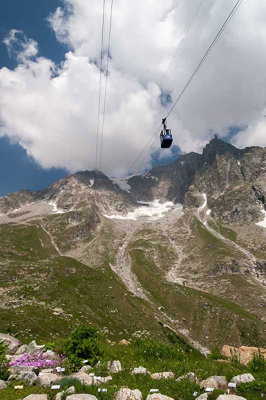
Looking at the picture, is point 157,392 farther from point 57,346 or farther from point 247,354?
→ point 247,354

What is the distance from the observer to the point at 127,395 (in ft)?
28.4

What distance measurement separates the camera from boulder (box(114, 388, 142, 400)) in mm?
8547

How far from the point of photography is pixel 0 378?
1095 centimetres

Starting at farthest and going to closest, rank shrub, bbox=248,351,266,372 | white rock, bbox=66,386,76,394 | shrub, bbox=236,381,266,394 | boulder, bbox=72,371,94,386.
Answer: shrub, bbox=248,351,266,372
boulder, bbox=72,371,94,386
white rock, bbox=66,386,76,394
shrub, bbox=236,381,266,394

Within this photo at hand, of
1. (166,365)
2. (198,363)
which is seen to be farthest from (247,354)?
(166,365)

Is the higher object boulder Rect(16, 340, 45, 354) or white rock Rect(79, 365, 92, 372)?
boulder Rect(16, 340, 45, 354)

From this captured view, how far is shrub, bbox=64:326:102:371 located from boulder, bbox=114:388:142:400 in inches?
189

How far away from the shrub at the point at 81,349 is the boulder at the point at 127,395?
4.81 m

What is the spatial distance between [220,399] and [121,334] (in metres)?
113

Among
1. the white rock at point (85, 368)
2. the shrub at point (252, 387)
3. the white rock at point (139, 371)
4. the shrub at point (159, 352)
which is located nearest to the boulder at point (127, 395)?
the white rock at point (139, 371)

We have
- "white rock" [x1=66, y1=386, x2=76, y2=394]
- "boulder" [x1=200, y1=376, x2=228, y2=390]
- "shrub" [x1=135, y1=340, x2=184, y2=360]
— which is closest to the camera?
"white rock" [x1=66, y1=386, x2=76, y2=394]

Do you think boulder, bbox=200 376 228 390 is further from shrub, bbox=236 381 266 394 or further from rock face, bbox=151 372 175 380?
rock face, bbox=151 372 175 380

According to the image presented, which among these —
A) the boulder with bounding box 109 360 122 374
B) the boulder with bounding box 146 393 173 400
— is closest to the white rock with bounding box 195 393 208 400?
the boulder with bounding box 146 393 173 400

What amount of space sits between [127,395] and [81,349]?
5795 millimetres
